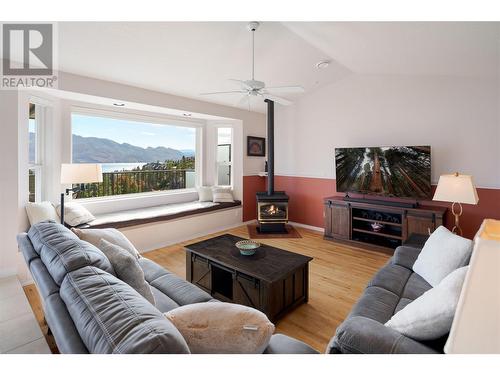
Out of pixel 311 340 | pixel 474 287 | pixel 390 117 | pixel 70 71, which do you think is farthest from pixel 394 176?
pixel 70 71

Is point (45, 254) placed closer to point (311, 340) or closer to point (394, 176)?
point (311, 340)

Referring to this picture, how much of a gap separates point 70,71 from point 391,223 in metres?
4.88

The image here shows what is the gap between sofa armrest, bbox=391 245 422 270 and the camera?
2.34 meters

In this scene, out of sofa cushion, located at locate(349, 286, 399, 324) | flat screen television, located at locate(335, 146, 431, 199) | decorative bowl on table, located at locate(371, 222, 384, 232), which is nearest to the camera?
sofa cushion, located at locate(349, 286, 399, 324)

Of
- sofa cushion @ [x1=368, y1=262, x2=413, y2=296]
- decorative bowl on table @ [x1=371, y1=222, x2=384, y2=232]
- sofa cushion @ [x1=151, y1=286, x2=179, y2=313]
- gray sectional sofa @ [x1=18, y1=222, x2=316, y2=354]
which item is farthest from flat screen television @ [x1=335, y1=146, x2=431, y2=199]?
sofa cushion @ [x1=151, y1=286, x2=179, y2=313]

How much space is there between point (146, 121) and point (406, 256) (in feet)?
15.1

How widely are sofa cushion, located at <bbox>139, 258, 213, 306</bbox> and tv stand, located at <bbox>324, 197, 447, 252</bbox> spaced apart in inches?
124

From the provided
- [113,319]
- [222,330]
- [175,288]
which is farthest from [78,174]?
[222,330]

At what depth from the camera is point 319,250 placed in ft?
13.7

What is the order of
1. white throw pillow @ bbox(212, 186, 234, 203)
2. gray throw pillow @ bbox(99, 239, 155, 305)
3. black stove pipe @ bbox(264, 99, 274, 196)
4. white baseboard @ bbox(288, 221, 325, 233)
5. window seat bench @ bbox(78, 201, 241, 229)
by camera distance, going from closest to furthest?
gray throw pillow @ bbox(99, 239, 155, 305) → window seat bench @ bbox(78, 201, 241, 229) → black stove pipe @ bbox(264, 99, 274, 196) → white baseboard @ bbox(288, 221, 325, 233) → white throw pillow @ bbox(212, 186, 234, 203)

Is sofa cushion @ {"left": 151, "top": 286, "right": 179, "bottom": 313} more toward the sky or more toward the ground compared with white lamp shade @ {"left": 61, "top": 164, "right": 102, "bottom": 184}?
more toward the ground

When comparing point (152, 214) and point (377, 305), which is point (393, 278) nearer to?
point (377, 305)

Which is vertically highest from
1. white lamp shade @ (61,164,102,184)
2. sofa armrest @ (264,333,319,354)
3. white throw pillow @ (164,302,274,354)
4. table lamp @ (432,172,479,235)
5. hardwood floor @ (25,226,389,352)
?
white lamp shade @ (61,164,102,184)

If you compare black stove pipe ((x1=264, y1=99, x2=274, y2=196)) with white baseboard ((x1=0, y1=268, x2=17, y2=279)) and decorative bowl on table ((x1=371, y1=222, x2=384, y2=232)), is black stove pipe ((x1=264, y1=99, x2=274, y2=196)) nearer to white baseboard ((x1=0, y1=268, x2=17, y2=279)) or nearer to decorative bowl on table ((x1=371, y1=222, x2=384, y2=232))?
decorative bowl on table ((x1=371, y1=222, x2=384, y2=232))
